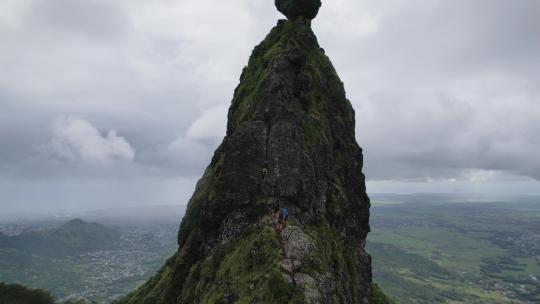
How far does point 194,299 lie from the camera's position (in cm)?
4922

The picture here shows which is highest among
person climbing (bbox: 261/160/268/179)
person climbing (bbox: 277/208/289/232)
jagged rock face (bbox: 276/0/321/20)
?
jagged rock face (bbox: 276/0/321/20)

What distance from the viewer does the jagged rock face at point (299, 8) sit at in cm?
8181

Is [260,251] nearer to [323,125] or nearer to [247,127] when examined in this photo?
[247,127]

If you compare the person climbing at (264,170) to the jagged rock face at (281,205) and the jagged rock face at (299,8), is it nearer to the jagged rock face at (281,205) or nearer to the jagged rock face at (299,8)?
the jagged rock face at (281,205)

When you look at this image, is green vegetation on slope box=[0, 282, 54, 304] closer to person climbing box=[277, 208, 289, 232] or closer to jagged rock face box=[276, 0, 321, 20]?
person climbing box=[277, 208, 289, 232]

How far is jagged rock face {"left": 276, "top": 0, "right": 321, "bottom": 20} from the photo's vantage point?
81.8 metres

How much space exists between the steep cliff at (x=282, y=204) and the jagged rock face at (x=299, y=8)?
33.2 ft

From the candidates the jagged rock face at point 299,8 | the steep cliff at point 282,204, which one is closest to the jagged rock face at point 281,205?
the steep cliff at point 282,204

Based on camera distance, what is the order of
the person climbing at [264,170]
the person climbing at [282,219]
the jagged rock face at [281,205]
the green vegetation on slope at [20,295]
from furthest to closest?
the green vegetation on slope at [20,295] → the person climbing at [264,170] → the person climbing at [282,219] → the jagged rock face at [281,205]

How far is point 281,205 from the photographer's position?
49688mm

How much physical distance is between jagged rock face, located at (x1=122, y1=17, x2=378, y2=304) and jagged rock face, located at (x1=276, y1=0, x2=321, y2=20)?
10614 mm

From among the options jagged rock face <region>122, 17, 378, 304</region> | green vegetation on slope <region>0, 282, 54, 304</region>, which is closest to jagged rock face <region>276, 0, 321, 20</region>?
jagged rock face <region>122, 17, 378, 304</region>

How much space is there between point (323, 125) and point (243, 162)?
1756cm

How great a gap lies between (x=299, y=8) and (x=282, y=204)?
157 ft
